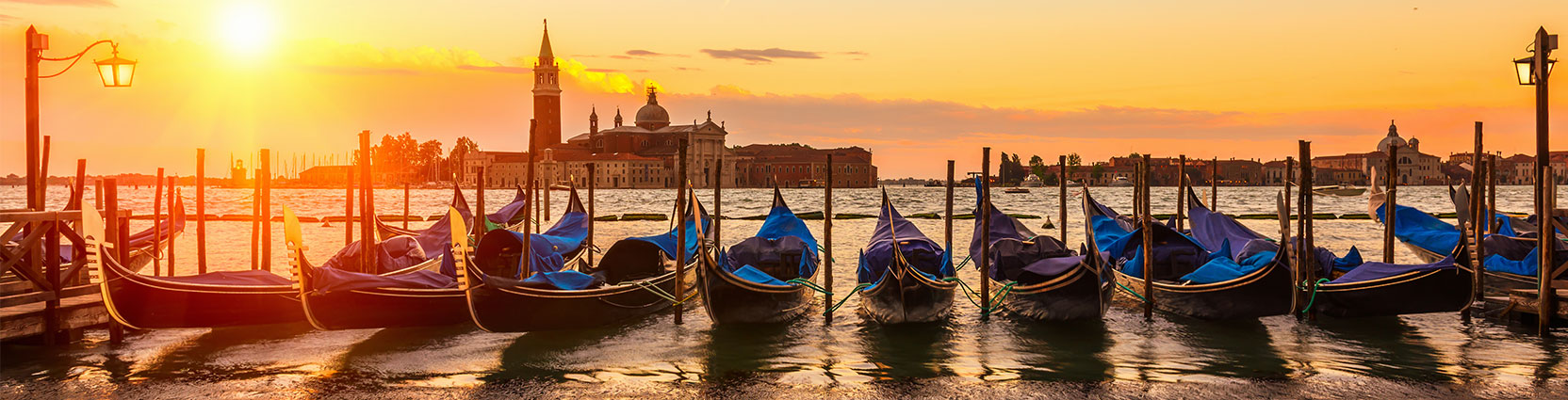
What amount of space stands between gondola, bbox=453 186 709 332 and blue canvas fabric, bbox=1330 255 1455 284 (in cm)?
558

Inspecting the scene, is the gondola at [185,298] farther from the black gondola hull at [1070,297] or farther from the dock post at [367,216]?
the black gondola hull at [1070,297]

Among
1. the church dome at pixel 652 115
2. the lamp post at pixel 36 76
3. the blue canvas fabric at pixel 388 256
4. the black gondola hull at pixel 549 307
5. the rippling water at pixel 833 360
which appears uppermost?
the church dome at pixel 652 115

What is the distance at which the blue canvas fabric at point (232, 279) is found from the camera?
26.0 ft

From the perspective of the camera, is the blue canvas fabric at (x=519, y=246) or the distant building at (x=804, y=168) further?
the distant building at (x=804, y=168)

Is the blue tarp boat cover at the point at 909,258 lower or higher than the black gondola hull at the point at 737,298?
higher

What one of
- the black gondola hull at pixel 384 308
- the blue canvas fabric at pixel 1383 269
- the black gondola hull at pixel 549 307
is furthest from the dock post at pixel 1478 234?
the black gondola hull at pixel 384 308

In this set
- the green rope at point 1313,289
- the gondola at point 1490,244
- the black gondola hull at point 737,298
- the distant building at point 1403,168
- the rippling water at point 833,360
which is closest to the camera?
the rippling water at point 833,360

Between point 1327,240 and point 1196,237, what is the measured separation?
10.8 metres

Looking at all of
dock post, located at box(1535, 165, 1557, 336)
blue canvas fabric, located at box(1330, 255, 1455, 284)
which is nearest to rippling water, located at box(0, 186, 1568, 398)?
dock post, located at box(1535, 165, 1557, 336)

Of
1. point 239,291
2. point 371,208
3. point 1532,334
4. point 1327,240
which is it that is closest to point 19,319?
point 239,291

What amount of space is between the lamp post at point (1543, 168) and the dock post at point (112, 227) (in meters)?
10.7

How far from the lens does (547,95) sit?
314 ft

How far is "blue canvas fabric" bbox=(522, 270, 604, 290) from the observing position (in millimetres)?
8568

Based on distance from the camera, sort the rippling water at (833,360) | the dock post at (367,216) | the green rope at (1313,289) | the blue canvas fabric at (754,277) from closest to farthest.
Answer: the rippling water at (833,360) → the blue canvas fabric at (754,277) → the green rope at (1313,289) → the dock post at (367,216)
